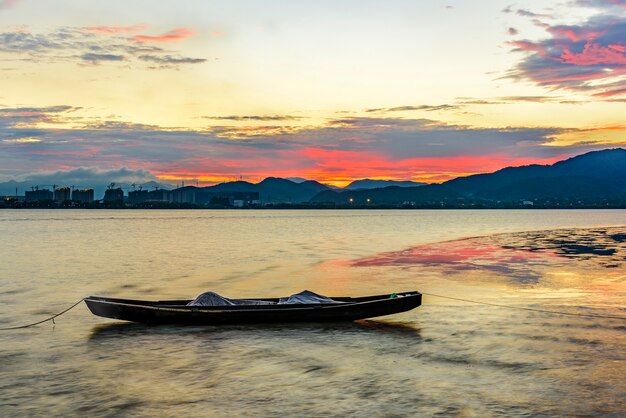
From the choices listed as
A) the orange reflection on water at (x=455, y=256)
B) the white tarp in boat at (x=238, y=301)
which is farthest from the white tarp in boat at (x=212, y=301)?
the orange reflection on water at (x=455, y=256)

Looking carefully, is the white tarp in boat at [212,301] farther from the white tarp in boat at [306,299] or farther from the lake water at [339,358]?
the lake water at [339,358]

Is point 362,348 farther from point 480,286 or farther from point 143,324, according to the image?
point 480,286

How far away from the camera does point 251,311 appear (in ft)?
74.1

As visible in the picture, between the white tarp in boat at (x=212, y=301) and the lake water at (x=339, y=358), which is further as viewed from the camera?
the white tarp in boat at (x=212, y=301)

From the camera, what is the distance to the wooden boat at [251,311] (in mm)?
22547

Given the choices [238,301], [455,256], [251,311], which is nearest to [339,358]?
[251,311]

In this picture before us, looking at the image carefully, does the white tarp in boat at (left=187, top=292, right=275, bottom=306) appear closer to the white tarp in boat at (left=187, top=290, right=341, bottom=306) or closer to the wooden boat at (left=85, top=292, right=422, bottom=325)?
the white tarp in boat at (left=187, top=290, right=341, bottom=306)

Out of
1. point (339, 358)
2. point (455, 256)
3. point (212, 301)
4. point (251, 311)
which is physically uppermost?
point (212, 301)

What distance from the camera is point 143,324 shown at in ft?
76.9

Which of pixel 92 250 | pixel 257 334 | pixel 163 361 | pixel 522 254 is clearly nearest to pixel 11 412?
pixel 163 361

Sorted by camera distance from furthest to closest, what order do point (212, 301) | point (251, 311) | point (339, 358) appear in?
point (212, 301) → point (251, 311) → point (339, 358)

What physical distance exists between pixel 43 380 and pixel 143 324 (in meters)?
6.91

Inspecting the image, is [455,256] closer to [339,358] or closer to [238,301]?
[238,301]

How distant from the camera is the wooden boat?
22.5 metres
